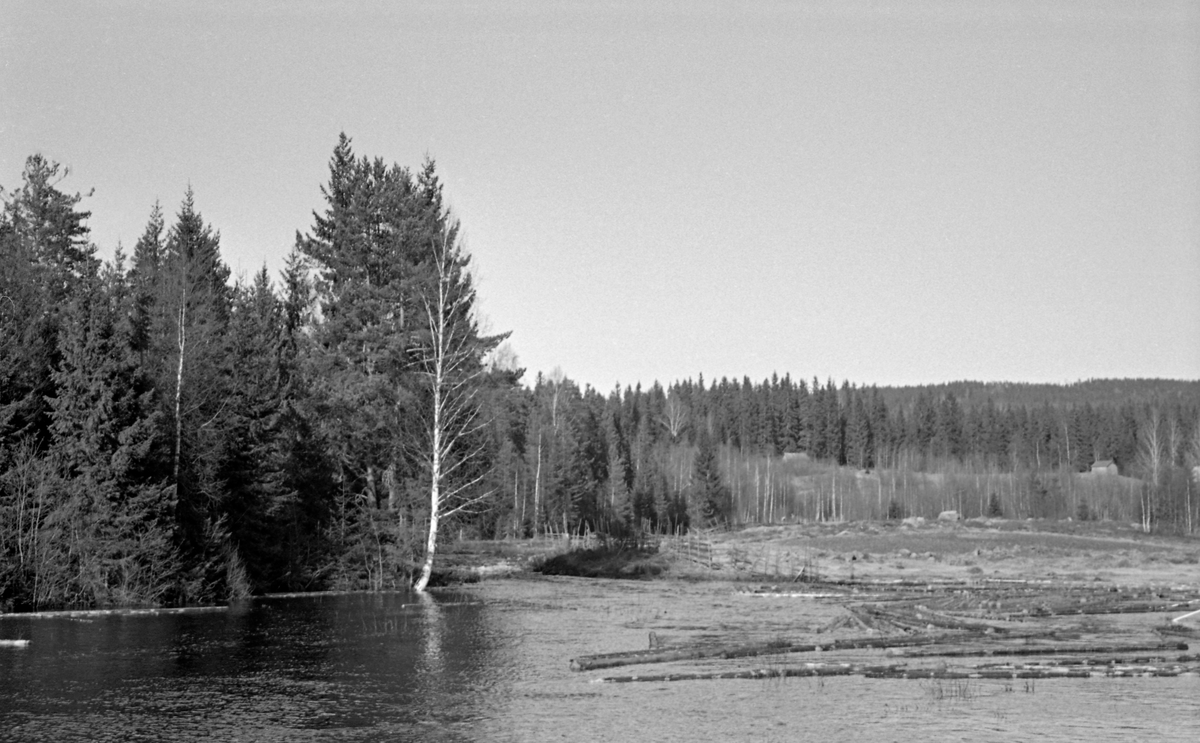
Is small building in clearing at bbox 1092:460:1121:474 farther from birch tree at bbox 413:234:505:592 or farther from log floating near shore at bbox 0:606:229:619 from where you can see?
log floating near shore at bbox 0:606:229:619

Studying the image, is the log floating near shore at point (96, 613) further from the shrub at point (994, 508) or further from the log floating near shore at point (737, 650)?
the shrub at point (994, 508)

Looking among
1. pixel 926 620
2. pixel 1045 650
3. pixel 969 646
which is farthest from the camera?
pixel 926 620

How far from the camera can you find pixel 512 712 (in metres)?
15.0

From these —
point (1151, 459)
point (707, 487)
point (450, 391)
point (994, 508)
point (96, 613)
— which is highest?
point (450, 391)

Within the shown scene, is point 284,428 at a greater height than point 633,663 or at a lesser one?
greater

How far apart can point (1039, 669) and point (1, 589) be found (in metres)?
24.7

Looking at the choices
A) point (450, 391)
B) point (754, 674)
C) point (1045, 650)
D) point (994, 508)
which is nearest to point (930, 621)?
point (1045, 650)

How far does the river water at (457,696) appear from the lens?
44.5 feet

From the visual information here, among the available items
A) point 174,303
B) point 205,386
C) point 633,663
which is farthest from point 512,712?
point 174,303

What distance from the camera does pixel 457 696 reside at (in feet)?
53.4

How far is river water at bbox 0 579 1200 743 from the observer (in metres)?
13.6

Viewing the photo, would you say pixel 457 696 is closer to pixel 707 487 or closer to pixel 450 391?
pixel 450 391

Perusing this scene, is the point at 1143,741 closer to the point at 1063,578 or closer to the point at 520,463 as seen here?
the point at 1063,578

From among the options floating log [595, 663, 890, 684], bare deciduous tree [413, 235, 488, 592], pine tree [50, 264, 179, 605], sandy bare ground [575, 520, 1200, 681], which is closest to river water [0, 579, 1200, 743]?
floating log [595, 663, 890, 684]
